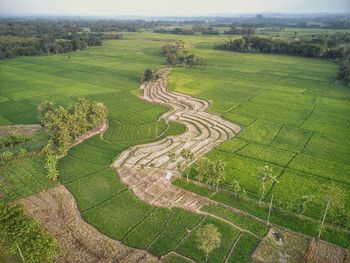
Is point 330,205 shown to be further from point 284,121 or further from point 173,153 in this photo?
point 284,121

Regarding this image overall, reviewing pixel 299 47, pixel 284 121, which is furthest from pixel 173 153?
pixel 299 47

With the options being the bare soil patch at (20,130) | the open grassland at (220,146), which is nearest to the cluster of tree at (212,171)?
the open grassland at (220,146)

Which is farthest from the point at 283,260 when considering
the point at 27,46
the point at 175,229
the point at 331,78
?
the point at 27,46

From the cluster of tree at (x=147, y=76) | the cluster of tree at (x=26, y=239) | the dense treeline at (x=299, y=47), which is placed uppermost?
the dense treeline at (x=299, y=47)

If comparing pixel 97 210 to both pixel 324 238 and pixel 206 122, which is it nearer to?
pixel 324 238

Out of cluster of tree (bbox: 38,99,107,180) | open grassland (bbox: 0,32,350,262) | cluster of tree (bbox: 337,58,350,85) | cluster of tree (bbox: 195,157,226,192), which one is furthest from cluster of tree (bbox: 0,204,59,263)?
cluster of tree (bbox: 337,58,350,85)

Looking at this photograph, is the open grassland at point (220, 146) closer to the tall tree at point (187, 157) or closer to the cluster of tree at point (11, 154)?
the cluster of tree at point (11, 154)

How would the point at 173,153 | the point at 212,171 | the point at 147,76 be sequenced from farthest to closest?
1. the point at 147,76
2. the point at 173,153
3. the point at 212,171
